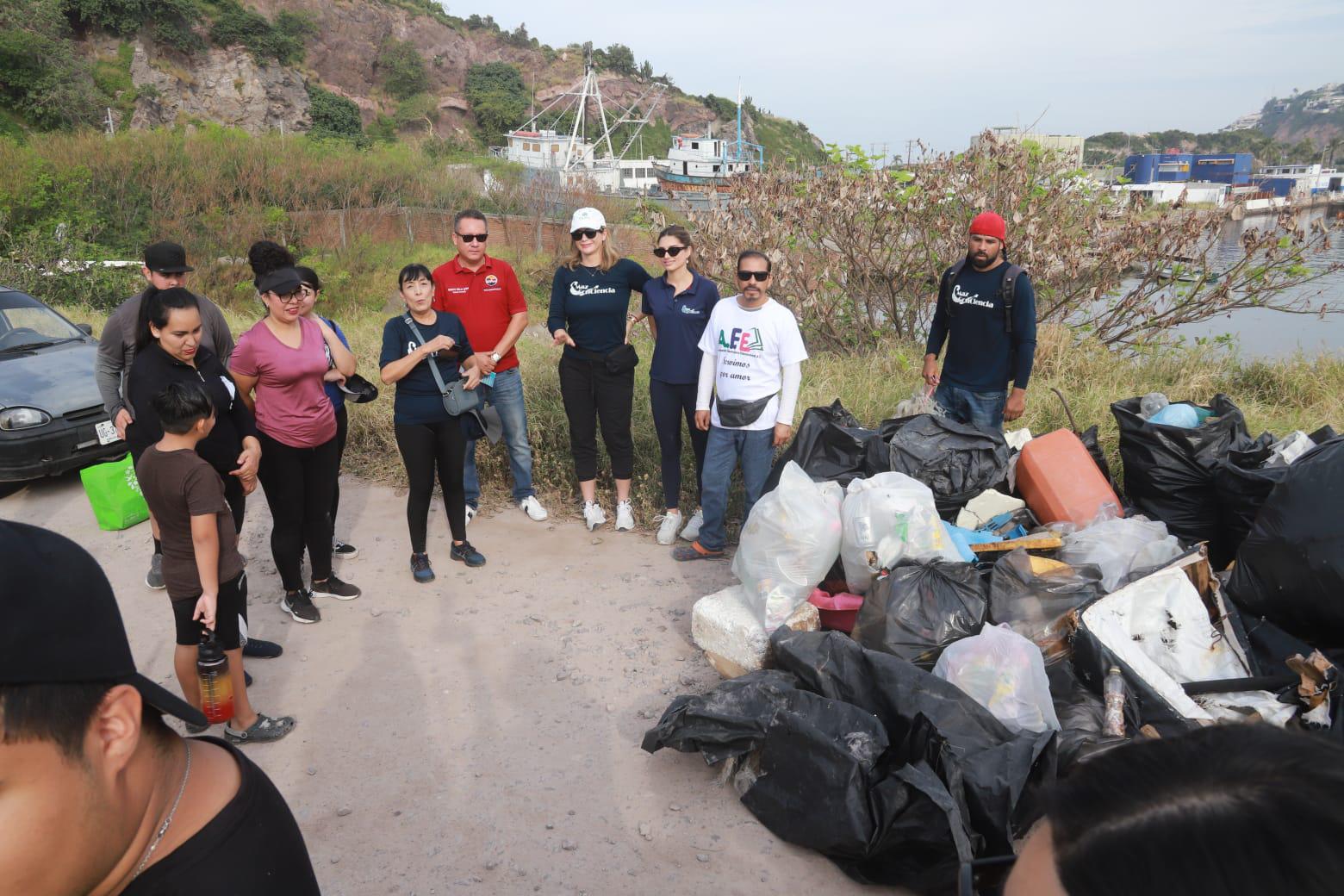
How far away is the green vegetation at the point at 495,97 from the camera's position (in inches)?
2648

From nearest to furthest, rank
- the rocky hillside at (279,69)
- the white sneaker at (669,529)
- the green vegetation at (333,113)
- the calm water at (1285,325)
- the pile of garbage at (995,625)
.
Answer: the pile of garbage at (995,625) → the white sneaker at (669,529) → the calm water at (1285,325) → the rocky hillside at (279,69) → the green vegetation at (333,113)

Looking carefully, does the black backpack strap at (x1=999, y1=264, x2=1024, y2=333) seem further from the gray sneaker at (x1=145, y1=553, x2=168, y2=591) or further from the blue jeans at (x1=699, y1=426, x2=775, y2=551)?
the gray sneaker at (x1=145, y1=553, x2=168, y2=591)

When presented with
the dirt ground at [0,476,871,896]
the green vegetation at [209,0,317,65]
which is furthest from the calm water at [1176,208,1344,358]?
the green vegetation at [209,0,317,65]

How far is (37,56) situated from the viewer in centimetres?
3288

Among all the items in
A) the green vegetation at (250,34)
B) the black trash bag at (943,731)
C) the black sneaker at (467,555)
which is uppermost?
the green vegetation at (250,34)

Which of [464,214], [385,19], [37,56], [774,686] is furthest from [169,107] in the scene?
[774,686]

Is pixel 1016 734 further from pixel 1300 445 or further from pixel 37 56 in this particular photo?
pixel 37 56

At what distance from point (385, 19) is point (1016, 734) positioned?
76.0 m

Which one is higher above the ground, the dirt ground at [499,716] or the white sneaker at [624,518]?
the white sneaker at [624,518]

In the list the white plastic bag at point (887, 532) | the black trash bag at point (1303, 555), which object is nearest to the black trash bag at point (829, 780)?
the white plastic bag at point (887, 532)

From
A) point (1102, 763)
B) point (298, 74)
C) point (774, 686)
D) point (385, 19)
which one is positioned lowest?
point (774, 686)

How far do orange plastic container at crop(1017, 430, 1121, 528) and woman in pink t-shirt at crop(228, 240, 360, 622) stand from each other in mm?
3660

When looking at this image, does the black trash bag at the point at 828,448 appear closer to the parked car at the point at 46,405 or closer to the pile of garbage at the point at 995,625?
the pile of garbage at the point at 995,625

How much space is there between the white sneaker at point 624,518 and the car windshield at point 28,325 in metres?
5.46
